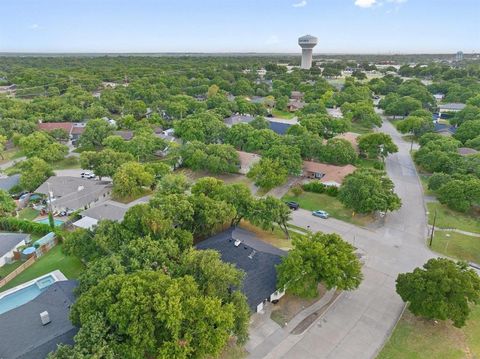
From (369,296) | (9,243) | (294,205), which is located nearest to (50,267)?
(9,243)

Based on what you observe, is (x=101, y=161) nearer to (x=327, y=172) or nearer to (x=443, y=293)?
(x=327, y=172)

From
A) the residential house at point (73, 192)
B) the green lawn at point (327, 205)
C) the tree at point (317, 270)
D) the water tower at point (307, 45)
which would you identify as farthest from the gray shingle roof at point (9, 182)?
the water tower at point (307, 45)

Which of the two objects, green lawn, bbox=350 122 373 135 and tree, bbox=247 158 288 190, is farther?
green lawn, bbox=350 122 373 135

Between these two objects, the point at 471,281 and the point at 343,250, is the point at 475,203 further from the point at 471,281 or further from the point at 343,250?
the point at 343,250

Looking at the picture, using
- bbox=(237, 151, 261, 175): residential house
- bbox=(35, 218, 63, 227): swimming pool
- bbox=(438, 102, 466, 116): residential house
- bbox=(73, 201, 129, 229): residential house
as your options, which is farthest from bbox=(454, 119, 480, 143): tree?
bbox=(35, 218, 63, 227): swimming pool

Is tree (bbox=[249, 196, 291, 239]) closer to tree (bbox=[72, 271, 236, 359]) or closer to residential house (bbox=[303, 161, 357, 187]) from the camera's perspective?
tree (bbox=[72, 271, 236, 359])

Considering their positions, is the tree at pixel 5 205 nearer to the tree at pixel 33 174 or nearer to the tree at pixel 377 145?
the tree at pixel 33 174

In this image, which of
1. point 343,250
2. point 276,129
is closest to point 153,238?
point 343,250
